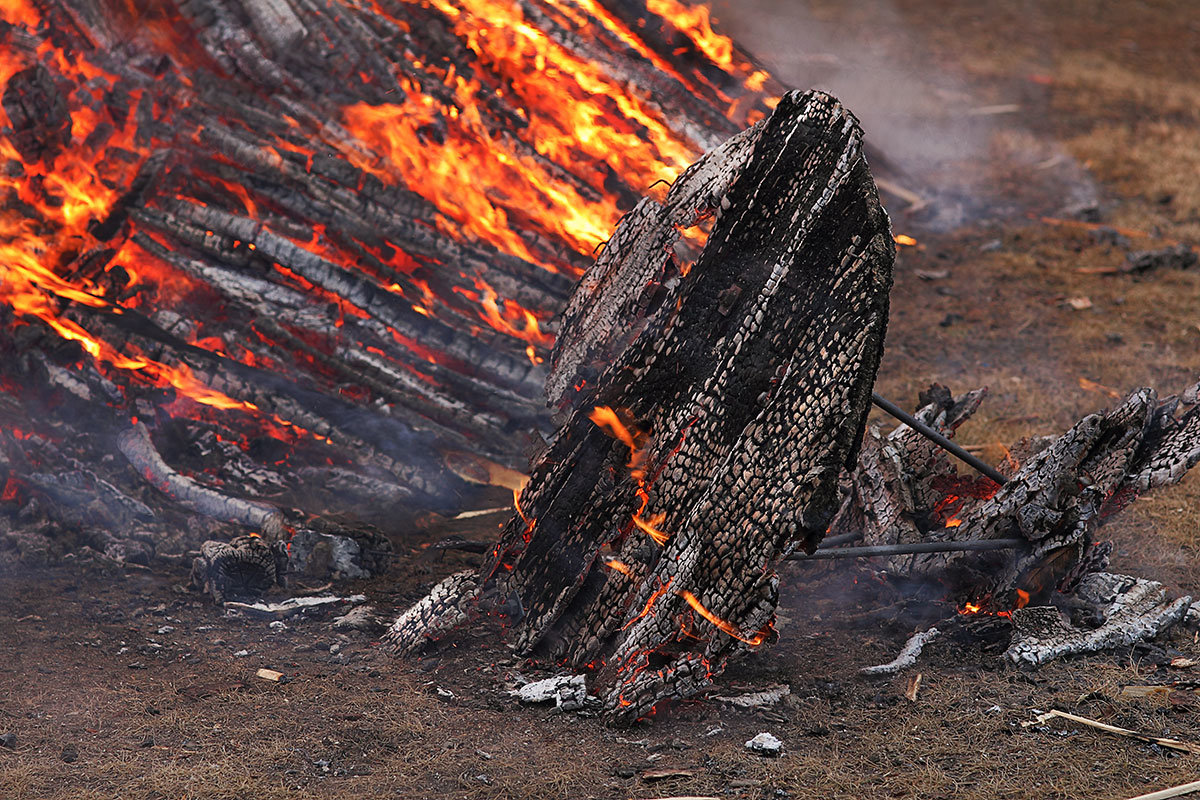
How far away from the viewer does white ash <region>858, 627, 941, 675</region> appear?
4.74 m

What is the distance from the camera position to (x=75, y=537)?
6109 mm

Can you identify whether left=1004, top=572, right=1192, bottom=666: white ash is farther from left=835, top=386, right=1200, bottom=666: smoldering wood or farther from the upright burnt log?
the upright burnt log

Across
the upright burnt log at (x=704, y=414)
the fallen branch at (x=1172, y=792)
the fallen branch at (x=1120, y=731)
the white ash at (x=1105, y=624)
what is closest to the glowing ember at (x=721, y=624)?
the upright burnt log at (x=704, y=414)

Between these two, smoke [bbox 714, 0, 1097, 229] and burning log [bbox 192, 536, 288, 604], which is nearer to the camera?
burning log [bbox 192, 536, 288, 604]

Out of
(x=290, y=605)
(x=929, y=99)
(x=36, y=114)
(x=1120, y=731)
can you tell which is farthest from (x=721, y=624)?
(x=929, y=99)

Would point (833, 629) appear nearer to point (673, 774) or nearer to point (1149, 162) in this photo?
→ point (673, 774)

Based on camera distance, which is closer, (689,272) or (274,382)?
(689,272)

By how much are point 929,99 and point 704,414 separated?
38.1 ft

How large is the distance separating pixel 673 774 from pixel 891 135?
11043mm

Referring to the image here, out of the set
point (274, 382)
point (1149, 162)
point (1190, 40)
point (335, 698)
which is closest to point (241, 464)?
point (274, 382)

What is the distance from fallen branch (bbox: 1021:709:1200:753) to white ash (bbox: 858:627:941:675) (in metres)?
0.64

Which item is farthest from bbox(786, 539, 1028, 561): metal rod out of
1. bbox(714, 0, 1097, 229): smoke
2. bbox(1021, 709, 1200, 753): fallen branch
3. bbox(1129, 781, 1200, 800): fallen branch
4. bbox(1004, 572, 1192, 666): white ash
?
bbox(714, 0, 1097, 229): smoke

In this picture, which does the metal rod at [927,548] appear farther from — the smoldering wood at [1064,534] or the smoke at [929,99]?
the smoke at [929,99]

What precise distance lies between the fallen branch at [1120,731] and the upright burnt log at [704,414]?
1.22 metres
